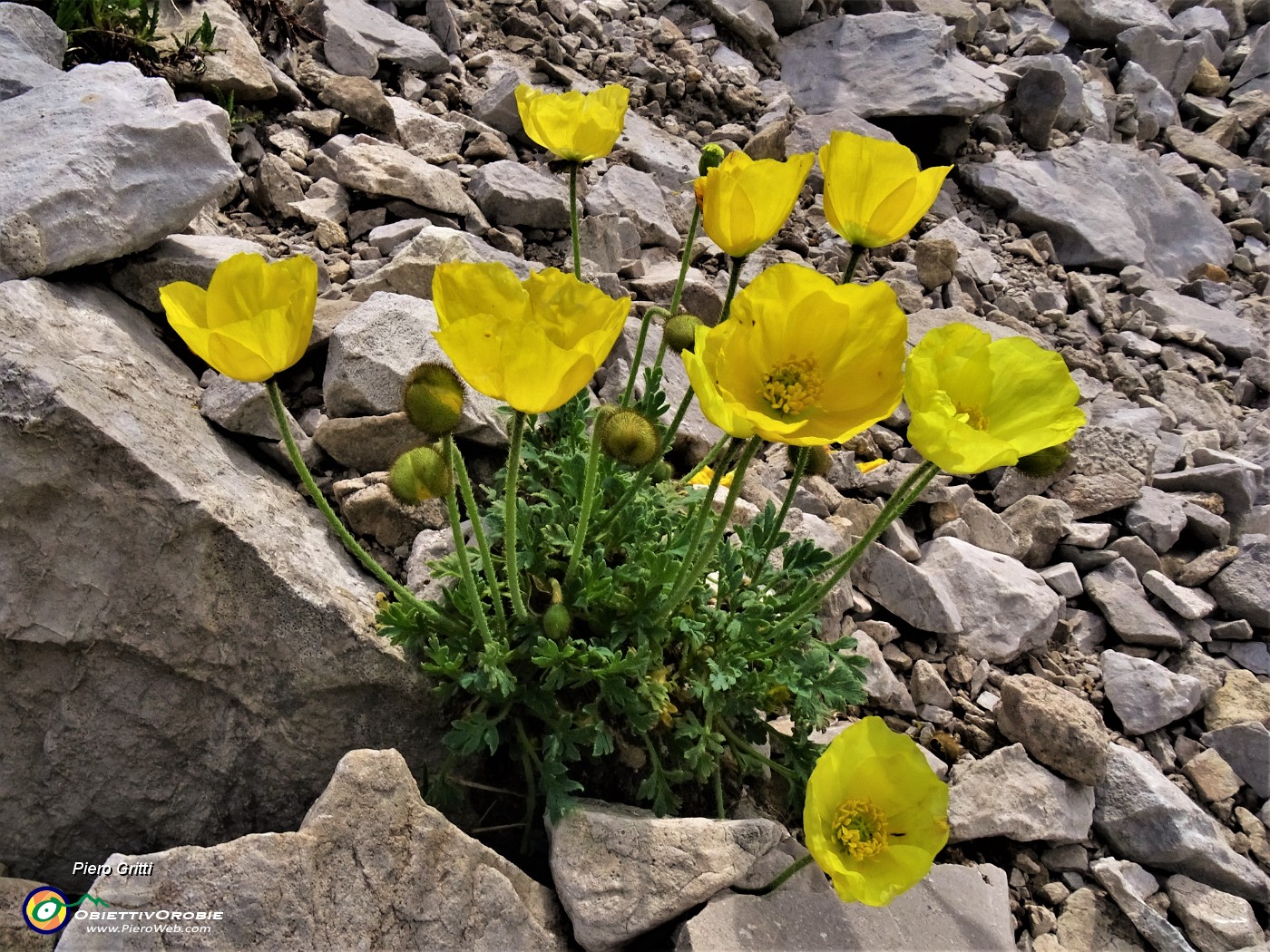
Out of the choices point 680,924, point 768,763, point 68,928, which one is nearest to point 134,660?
point 68,928

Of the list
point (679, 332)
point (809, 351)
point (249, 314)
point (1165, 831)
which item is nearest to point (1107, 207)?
point (1165, 831)

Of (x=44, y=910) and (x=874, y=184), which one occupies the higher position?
(x=874, y=184)

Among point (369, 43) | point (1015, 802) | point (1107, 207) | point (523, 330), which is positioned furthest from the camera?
point (1107, 207)

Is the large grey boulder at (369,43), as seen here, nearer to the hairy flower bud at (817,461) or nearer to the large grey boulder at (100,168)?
the large grey boulder at (100,168)

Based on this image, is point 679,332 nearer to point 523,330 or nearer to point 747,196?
point 747,196

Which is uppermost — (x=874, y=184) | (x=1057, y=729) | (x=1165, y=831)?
(x=874, y=184)

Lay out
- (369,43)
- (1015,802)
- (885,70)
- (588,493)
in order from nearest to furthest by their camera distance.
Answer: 1. (588,493)
2. (1015,802)
3. (369,43)
4. (885,70)

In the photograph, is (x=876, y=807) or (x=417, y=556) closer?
(x=876, y=807)

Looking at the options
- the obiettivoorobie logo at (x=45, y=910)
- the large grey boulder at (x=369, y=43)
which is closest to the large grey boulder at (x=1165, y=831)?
the obiettivoorobie logo at (x=45, y=910)

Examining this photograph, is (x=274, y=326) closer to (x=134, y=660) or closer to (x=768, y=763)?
(x=134, y=660)
